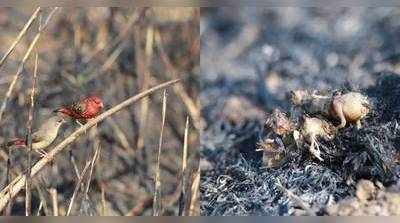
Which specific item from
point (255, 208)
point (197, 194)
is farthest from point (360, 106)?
point (197, 194)

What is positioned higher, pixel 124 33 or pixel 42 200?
pixel 124 33

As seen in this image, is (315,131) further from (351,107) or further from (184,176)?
(184,176)

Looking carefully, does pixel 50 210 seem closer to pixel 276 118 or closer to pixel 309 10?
pixel 276 118

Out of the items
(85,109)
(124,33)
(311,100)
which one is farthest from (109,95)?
(311,100)

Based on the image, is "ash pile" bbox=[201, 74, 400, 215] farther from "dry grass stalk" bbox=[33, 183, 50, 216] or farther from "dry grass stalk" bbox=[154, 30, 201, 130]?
"dry grass stalk" bbox=[33, 183, 50, 216]

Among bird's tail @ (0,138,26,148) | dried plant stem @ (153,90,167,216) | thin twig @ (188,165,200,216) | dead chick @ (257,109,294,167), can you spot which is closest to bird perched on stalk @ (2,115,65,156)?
bird's tail @ (0,138,26,148)

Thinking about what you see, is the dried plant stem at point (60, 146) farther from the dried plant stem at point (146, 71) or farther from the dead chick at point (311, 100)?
Answer: the dead chick at point (311, 100)
